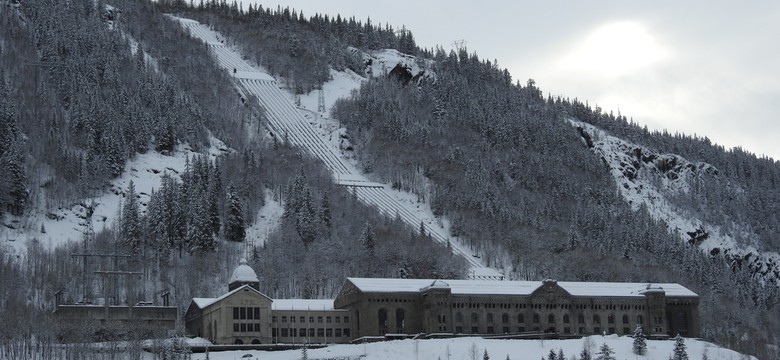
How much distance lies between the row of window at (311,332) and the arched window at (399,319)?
655cm

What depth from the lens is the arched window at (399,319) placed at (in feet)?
542

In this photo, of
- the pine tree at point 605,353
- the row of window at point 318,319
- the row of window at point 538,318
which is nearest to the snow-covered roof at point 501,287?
the row of window at point 538,318

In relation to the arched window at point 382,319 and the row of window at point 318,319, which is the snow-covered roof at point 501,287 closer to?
the arched window at point 382,319

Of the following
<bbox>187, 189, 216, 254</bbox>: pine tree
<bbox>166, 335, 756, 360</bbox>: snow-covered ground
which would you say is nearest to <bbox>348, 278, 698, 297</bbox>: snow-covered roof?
<bbox>166, 335, 756, 360</bbox>: snow-covered ground

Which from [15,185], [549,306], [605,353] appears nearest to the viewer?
[605,353]

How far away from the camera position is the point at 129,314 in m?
159

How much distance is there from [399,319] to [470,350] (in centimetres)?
2163

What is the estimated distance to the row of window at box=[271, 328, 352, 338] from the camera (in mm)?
161350

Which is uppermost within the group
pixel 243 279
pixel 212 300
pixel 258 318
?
pixel 243 279

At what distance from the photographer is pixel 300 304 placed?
166250mm

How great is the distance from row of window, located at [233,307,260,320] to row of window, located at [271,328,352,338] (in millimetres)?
3658

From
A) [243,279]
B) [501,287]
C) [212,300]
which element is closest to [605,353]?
[501,287]

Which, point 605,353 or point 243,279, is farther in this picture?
point 243,279

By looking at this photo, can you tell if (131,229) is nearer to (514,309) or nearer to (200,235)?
(200,235)
